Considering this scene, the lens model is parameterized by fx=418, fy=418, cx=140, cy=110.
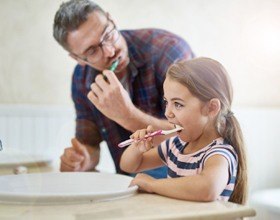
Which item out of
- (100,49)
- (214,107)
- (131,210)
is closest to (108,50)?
(100,49)

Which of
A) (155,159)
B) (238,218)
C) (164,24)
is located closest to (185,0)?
(164,24)

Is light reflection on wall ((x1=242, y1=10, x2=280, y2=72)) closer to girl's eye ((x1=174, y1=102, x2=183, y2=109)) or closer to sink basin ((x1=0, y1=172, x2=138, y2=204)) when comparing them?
girl's eye ((x1=174, y1=102, x2=183, y2=109))

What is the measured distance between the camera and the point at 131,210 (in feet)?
2.05

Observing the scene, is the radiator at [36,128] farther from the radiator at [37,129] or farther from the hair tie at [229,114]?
the hair tie at [229,114]

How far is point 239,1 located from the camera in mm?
892

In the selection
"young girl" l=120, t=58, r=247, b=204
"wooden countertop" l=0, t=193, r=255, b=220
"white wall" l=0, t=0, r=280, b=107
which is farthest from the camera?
"white wall" l=0, t=0, r=280, b=107

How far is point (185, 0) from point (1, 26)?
37 centimetres

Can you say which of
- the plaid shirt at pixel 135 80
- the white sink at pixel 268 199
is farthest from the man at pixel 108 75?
the white sink at pixel 268 199

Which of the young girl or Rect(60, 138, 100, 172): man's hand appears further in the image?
Rect(60, 138, 100, 172): man's hand

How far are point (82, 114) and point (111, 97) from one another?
74mm

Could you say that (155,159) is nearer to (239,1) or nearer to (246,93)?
(246,93)

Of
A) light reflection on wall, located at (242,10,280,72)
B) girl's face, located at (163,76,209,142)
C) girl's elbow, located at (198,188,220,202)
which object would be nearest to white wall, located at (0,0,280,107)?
light reflection on wall, located at (242,10,280,72)

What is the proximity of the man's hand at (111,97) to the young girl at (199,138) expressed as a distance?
0.23ft

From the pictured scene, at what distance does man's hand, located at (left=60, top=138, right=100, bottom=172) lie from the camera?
2.82 feet
